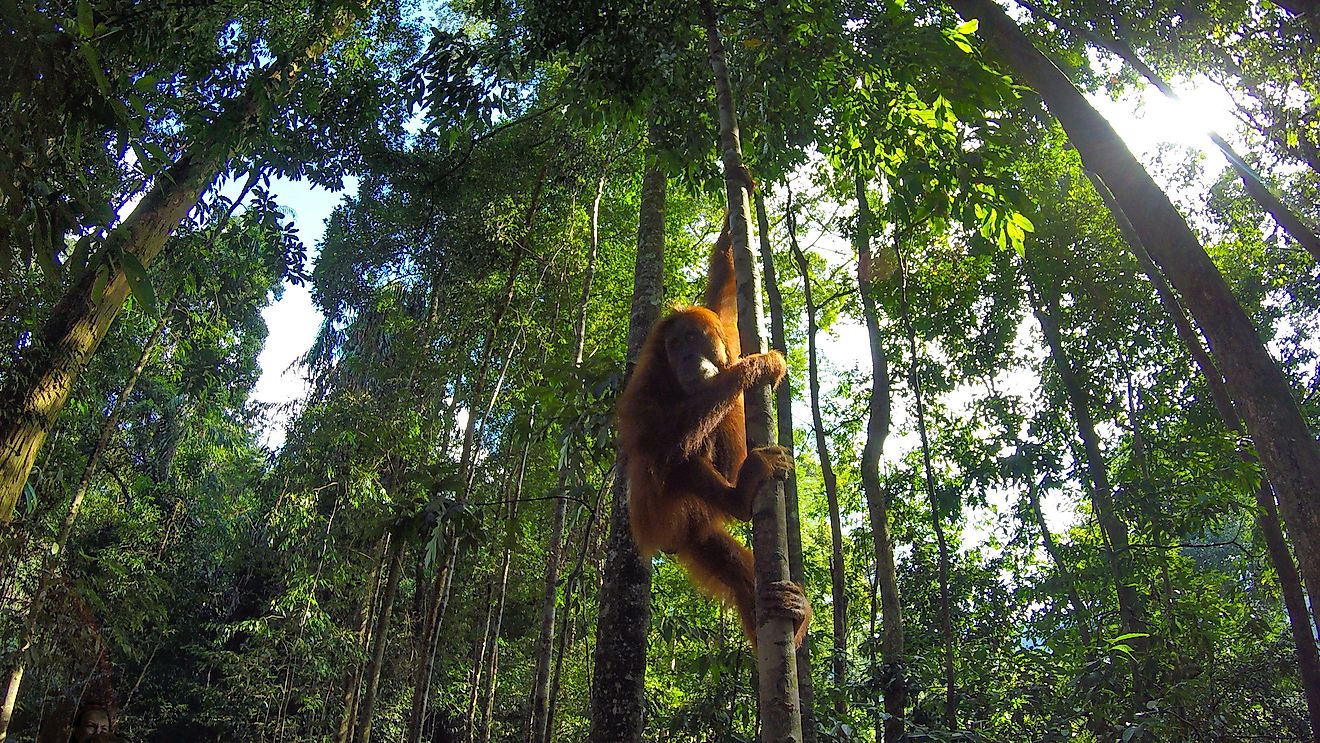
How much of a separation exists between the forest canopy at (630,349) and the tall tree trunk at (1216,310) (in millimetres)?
16

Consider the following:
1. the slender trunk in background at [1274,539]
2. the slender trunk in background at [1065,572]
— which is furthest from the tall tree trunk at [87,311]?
the slender trunk in background at [1065,572]

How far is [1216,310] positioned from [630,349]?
281cm

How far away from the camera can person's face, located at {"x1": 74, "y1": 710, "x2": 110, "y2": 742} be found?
9.45 metres

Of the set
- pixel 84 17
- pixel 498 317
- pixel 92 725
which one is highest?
pixel 498 317

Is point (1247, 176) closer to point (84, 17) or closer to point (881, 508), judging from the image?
point (881, 508)

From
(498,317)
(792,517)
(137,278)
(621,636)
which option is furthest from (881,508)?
(137,278)

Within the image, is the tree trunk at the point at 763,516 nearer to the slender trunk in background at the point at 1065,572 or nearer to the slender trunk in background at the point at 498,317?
the slender trunk in background at the point at 1065,572

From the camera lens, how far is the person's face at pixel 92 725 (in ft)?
31.0

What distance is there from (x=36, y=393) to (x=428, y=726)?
34.4ft

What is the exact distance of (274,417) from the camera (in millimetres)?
10016

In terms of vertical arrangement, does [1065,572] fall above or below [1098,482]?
below

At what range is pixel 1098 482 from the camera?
8289 millimetres

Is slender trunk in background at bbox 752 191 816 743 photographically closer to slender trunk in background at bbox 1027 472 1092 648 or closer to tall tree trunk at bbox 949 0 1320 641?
tall tree trunk at bbox 949 0 1320 641

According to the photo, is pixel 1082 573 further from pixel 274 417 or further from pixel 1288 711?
pixel 274 417
